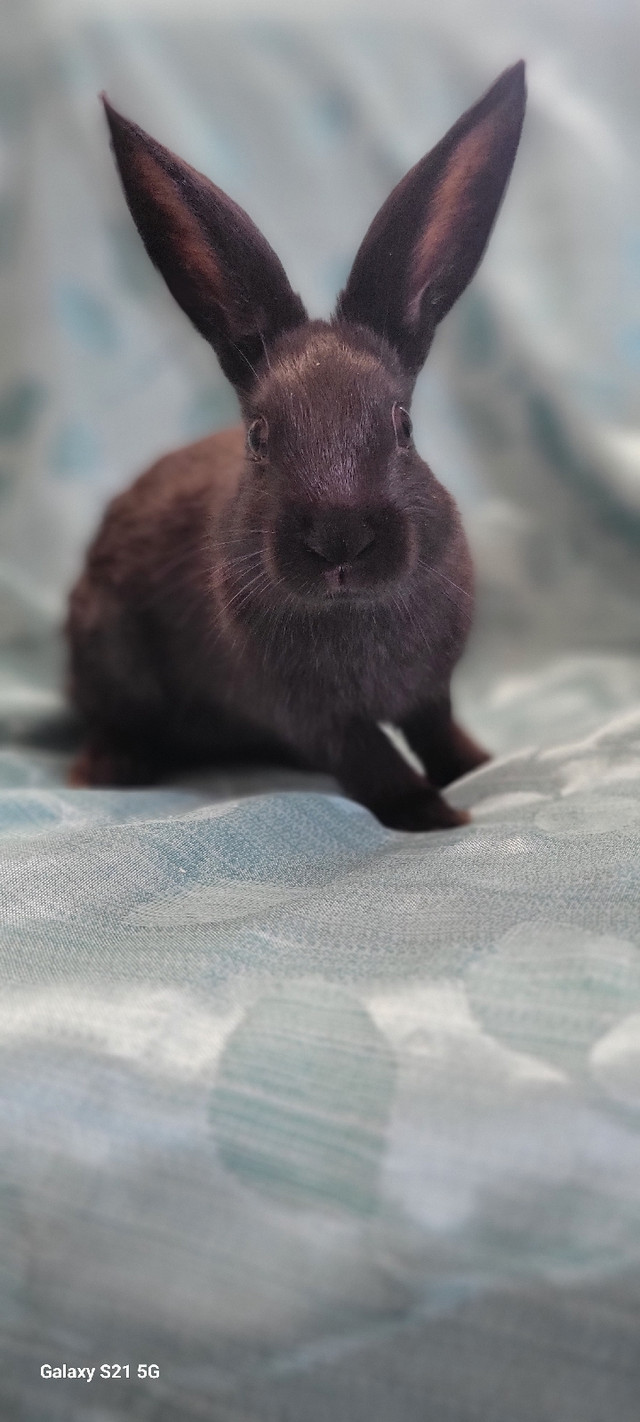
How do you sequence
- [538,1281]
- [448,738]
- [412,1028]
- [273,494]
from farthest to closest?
[448,738] → [273,494] → [412,1028] → [538,1281]

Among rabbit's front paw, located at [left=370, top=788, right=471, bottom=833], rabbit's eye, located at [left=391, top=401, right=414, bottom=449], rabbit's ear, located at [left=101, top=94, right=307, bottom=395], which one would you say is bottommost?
rabbit's front paw, located at [left=370, top=788, right=471, bottom=833]

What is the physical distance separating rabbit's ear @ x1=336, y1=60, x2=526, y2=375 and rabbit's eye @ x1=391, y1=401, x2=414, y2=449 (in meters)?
0.07

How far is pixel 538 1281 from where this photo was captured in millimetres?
588

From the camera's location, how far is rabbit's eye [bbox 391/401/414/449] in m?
1.03

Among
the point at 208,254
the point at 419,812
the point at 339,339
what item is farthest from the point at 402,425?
the point at 419,812

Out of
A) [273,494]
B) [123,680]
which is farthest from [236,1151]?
[123,680]

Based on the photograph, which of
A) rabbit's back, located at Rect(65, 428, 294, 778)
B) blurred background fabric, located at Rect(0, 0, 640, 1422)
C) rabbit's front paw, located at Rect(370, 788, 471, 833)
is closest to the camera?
blurred background fabric, located at Rect(0, 0, 640, 1422)

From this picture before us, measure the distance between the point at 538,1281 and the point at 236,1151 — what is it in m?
0.17

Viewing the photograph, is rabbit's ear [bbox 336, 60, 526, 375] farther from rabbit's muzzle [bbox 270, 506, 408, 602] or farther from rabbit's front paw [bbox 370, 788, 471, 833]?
rabbit's front paw [bbox 370, 788, 471, 833]

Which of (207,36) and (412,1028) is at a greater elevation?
(207,36)

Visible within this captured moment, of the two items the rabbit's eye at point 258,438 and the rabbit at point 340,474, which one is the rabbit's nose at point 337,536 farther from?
the rabbit's eye at point 258,438

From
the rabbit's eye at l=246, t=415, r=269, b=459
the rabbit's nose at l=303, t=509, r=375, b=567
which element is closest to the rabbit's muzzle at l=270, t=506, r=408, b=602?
A: the rabbit's nose at l=303, t=509, r=375, b=567

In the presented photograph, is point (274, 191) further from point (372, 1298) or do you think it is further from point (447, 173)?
point (372, 1298)

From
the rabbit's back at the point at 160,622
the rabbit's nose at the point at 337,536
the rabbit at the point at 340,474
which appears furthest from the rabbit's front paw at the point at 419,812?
the rabbit's nose at the point at 337,536
